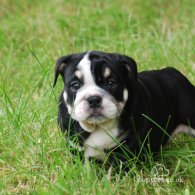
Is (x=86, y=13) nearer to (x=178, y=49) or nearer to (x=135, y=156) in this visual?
(x=178, y=49)

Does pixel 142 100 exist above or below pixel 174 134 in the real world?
above

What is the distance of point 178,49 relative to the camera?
5.73 metres

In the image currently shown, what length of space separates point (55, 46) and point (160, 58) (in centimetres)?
133

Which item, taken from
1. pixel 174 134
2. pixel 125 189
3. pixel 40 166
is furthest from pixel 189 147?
pixel 40 166

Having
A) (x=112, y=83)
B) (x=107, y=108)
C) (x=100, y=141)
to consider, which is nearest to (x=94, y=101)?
(x=107, y=108)

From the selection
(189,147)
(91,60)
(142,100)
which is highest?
(91,60)

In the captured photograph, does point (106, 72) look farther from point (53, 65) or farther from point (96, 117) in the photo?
point (53, 65)

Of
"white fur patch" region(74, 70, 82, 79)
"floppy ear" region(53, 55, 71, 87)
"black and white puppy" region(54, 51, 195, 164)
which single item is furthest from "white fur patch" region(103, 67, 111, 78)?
"floppy ear" region(53, 55, 71, 87)

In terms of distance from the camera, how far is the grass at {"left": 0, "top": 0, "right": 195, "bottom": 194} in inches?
138

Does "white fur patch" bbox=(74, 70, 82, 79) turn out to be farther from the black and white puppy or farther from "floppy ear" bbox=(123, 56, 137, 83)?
"floppy ear" bbox=(123, 56, 137, 83)

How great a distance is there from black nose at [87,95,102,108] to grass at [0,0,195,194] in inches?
13.1

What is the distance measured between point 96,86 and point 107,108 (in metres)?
0.15

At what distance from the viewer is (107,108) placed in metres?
3.53

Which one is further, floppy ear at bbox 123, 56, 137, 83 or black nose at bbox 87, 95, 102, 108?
floppy ear at bbox 123, 56, 137, 83
